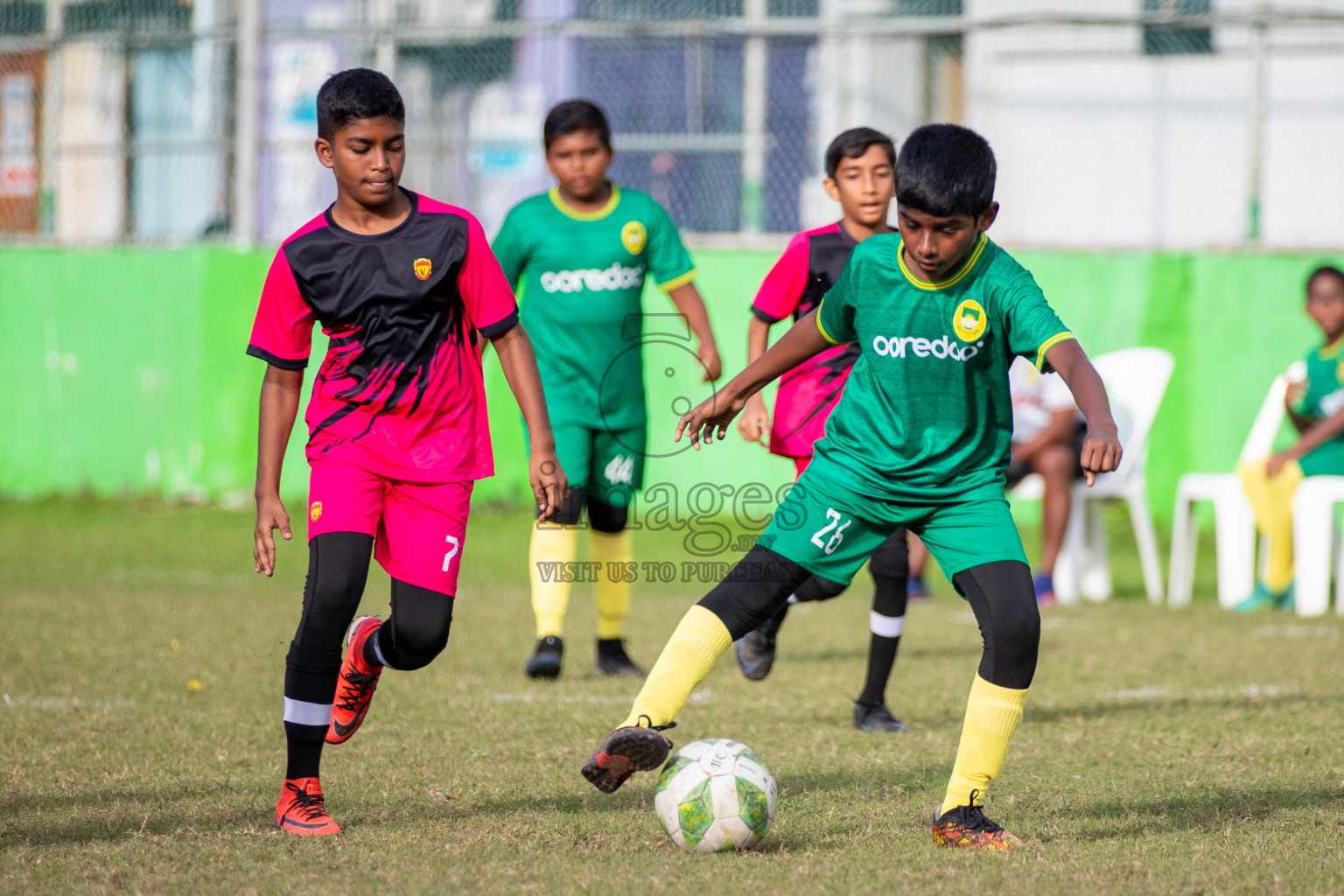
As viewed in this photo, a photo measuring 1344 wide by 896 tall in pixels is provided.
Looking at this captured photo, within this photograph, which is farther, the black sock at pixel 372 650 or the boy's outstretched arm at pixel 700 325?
the boy's outstretched arm at pixel 700 325

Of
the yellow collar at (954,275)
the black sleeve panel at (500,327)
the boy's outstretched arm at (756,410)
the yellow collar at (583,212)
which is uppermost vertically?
the yellow collar at (583,212)

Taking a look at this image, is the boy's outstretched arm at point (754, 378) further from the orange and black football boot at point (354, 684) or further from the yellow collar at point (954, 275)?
the orange and black football boot at point (354, 684)

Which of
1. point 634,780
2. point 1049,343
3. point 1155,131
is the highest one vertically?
point 1155,131

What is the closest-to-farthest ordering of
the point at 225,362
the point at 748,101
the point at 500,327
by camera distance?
the point at 500,327 → the point at 748,101 → the point at 225,362

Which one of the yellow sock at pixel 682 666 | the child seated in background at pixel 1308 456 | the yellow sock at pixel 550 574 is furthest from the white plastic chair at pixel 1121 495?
the yellow sock at pixel 682 666

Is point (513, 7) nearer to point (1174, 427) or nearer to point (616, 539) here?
point (1174, 427)

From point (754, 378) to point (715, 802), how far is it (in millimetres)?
1048

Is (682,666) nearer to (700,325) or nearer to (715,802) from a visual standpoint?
(715,802)

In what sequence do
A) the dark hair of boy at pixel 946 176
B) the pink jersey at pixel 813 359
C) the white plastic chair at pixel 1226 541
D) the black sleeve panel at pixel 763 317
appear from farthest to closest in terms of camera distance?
the white plastic chair at pixel 1226 541 → the black sleeve panel at pixel 763 317 → the pink jersey at pixel 813 359 → the dark hair of boy at pixel 946 176

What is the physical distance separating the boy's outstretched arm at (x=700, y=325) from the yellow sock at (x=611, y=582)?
0.83m

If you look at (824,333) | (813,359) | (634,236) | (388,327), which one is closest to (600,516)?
(634,236)

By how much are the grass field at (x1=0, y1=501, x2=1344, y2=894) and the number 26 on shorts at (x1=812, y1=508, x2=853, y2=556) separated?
2.31 ft

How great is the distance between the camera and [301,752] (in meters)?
3.64

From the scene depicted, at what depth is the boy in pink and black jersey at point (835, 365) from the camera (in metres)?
5.04
